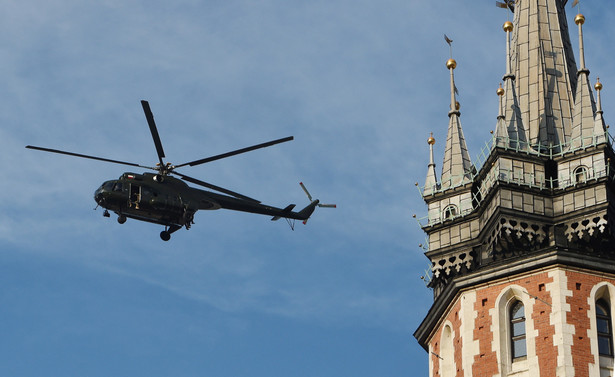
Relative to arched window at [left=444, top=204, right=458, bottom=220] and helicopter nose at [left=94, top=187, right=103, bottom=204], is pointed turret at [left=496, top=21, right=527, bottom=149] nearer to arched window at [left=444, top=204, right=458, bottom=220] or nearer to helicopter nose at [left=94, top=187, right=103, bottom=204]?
arched window at [left=444, top=204, right=458, bottom=220]

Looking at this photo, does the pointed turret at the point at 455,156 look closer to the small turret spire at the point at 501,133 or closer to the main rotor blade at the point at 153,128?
the small turret spire at the point at 501,133

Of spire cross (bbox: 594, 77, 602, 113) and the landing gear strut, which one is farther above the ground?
spire cross (bbox: 594, 77, 602, 113)

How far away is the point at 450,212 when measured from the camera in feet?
269

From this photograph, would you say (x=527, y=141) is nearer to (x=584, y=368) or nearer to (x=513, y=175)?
(x=513, y=175)

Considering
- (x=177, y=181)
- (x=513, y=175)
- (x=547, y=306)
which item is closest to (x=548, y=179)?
(x=513, y=175)

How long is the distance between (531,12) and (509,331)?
67.5 ft

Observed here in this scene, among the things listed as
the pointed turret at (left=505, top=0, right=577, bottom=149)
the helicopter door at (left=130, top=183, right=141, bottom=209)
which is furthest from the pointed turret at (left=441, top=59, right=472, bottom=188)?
the helicopter door at (left=130, top=183, right=141, bottom=209)

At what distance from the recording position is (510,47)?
88.1m

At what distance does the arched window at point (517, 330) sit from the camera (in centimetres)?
7588

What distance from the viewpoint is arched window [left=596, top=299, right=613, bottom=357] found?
7531 cm

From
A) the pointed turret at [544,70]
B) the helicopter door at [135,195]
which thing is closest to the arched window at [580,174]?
the pointed turret at [544,70]

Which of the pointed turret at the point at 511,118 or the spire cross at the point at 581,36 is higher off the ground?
the spire cross at the point at 581,36

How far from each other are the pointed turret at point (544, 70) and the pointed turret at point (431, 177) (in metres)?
4.85

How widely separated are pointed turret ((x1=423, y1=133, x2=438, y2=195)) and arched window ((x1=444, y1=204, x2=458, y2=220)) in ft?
4.82
